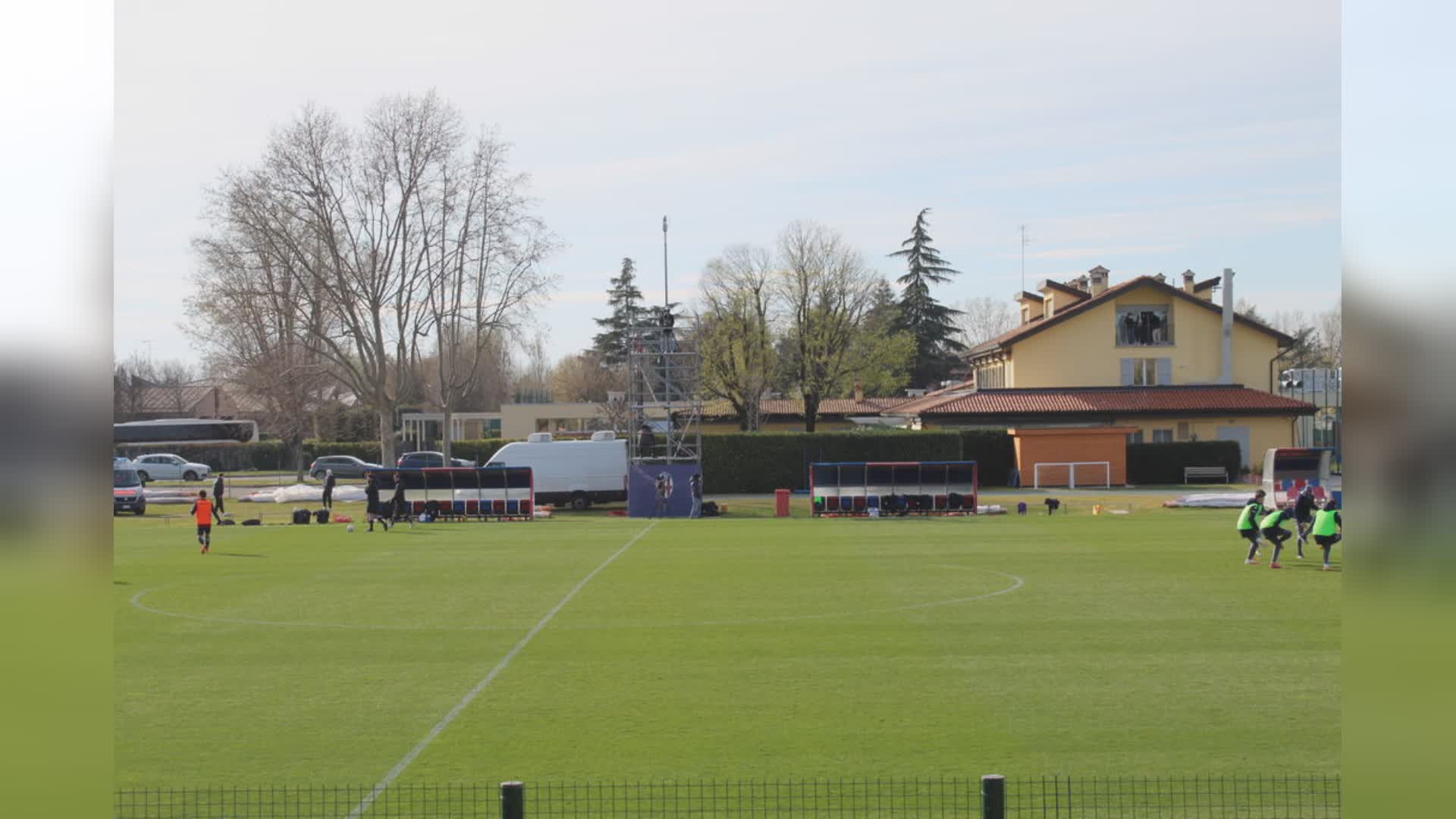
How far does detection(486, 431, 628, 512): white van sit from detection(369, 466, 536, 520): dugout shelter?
325 cm

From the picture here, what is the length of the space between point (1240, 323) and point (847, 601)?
5705 centimetres

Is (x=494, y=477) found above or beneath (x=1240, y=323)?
beneath

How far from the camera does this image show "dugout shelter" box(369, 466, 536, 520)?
160 ft

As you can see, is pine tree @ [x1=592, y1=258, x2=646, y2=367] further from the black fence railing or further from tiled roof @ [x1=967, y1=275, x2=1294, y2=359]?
the black fence railing

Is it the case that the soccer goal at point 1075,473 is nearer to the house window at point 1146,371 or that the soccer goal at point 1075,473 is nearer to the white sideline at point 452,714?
the house window at point 1146,371

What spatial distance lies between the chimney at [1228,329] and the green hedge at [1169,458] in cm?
872

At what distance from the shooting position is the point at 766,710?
1497 centimetres

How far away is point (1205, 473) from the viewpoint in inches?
2527

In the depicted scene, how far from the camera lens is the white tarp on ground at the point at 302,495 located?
195ft

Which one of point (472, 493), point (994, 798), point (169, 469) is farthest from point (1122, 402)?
point (994, 798)

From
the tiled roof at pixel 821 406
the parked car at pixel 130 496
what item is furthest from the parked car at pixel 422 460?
the parked car at pixel 130 496

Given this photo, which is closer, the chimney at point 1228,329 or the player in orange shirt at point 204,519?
the player in orange shirt at point 204,519

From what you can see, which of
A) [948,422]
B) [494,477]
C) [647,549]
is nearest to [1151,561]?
[647,549]
